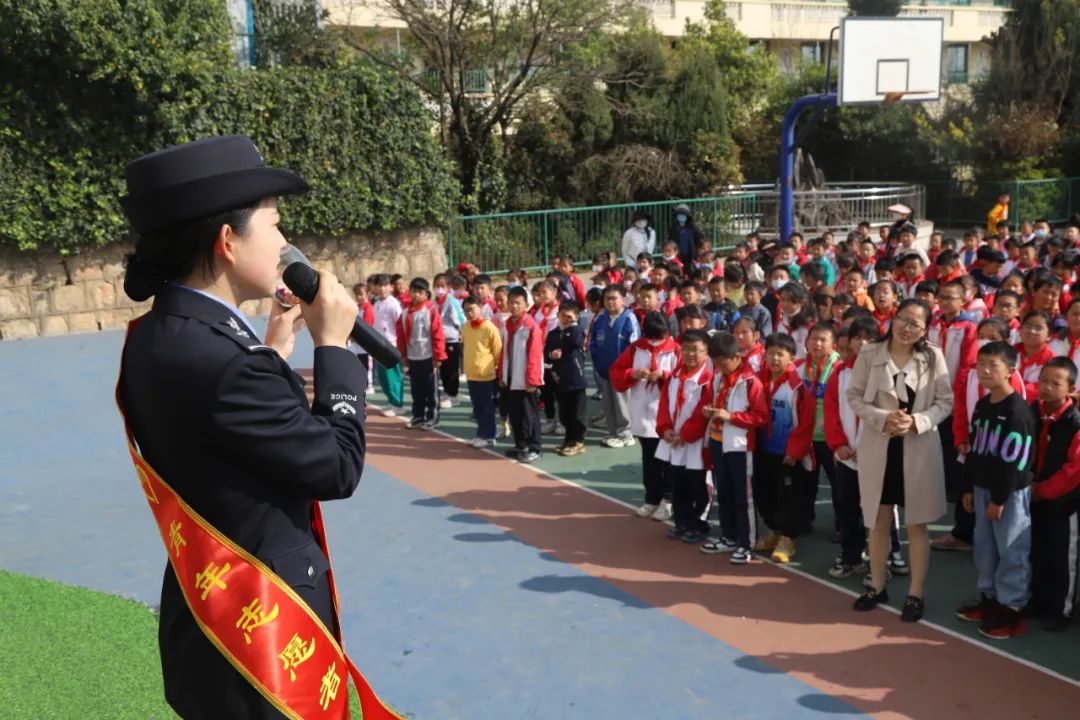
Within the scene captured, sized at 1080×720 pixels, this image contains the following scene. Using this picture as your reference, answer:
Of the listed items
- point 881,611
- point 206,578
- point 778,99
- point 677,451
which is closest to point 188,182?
point 206,578

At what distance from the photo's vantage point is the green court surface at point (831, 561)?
208 inches

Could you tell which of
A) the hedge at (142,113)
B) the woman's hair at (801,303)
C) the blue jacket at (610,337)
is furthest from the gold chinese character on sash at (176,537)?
the hedge at (142,113)

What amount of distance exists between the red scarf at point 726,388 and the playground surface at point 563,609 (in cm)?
100

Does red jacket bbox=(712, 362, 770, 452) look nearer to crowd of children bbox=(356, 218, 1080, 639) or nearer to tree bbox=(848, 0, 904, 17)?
crowd of children bbox=(356, 218, 1080, 639)

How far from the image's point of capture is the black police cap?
1952 millimetres

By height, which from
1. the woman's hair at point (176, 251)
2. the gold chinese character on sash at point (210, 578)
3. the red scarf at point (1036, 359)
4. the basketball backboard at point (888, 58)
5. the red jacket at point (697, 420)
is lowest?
the red jacket at point (697, 420)

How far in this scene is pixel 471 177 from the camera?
71.1ft

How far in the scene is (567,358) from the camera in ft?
31.2

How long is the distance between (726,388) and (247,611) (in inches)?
204

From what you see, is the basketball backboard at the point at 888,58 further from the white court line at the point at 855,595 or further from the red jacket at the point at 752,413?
the red jacket at the point at 752,413

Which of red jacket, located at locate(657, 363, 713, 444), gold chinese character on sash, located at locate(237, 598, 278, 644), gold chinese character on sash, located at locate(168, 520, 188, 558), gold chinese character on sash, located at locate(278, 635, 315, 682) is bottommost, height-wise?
red jacket, located at locate(657, 363, 713, 444)

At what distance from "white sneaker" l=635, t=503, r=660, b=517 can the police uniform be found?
5689 mm

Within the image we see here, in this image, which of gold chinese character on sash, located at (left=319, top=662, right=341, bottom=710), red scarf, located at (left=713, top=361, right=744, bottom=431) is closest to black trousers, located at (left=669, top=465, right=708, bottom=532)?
red scarf, located at (left=713, top=361, right=744, bottom=431)

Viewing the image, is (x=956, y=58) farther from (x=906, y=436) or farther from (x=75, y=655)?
(x=75, y=655)
